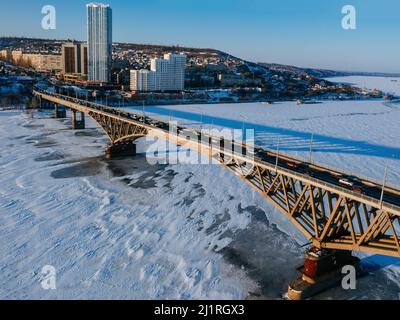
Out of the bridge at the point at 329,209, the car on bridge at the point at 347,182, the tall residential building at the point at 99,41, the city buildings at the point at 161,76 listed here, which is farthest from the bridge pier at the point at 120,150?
the tall residential building at the point at 99,41

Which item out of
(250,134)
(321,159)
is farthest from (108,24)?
(321,159)

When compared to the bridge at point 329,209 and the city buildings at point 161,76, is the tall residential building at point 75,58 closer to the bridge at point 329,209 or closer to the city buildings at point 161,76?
the city buildings at point 161,76

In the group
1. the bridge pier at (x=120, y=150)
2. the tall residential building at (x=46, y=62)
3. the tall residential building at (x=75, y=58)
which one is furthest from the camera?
the tall residential building at (x=46, y=62)

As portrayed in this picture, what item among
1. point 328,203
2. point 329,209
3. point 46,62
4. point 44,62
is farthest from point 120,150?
point 44,62

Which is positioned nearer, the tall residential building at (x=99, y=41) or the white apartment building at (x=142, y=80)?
the white apartment building at (x=142, y=80)
